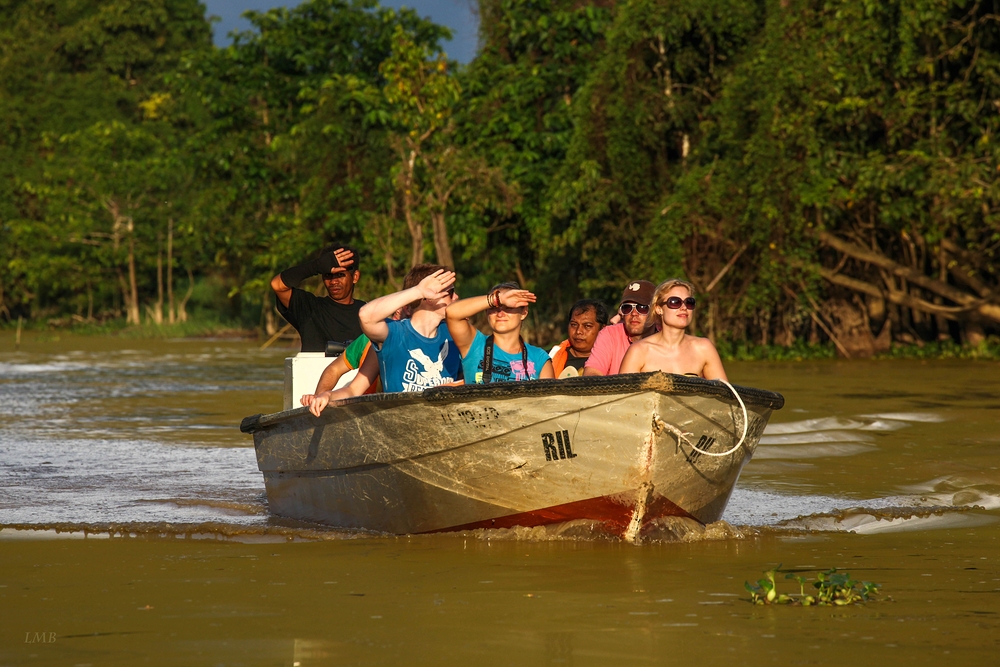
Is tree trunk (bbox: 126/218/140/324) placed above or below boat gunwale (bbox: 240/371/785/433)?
above

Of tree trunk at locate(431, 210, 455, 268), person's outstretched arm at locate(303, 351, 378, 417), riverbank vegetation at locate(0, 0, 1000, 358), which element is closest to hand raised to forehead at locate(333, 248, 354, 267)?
person's outstretched arm at locate(303, 351, 378, 417)

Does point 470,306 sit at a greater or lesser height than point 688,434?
greater

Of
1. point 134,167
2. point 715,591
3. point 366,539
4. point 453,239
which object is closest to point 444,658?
point 715,591

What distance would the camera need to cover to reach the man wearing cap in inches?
275

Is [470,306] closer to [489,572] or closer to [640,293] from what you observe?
[489,572]

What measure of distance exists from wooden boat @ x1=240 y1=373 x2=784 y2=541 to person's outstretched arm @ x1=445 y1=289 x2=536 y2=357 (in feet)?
1.20

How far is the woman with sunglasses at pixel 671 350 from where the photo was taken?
20.4 ft

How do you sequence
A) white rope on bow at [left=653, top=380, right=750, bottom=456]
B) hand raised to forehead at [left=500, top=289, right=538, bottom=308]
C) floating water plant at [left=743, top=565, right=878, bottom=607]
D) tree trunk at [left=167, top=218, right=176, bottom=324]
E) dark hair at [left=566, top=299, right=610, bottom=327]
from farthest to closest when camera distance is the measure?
tree trunk at [left=167, top=218, right=176, bottom=324] → dark hair at [left=566, top=299, right=610, bottom=327] → hand raised to forehead at [left=500, top=289, right=538, bottom=308] → white rope on bow at [left=653, top=380, right=750, bottom=456] → floating water plant at [left=743, top=565, right=878, bottom=607]

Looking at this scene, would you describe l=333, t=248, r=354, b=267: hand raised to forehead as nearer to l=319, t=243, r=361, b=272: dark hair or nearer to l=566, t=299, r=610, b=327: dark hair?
l=319, t=243, r=361, b=272: dark hair

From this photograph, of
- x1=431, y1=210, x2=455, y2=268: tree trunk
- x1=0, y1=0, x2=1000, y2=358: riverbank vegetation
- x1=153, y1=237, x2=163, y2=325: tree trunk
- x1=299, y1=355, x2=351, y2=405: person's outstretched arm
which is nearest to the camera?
x1=299, y1=355, x2=351, y2=405: person's outstretched arm

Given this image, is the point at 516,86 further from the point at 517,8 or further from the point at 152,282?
the point at 152,282

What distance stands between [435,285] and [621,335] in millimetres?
1474

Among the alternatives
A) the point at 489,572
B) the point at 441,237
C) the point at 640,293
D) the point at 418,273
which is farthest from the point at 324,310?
the point at 441,237

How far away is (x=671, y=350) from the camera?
633 cm
